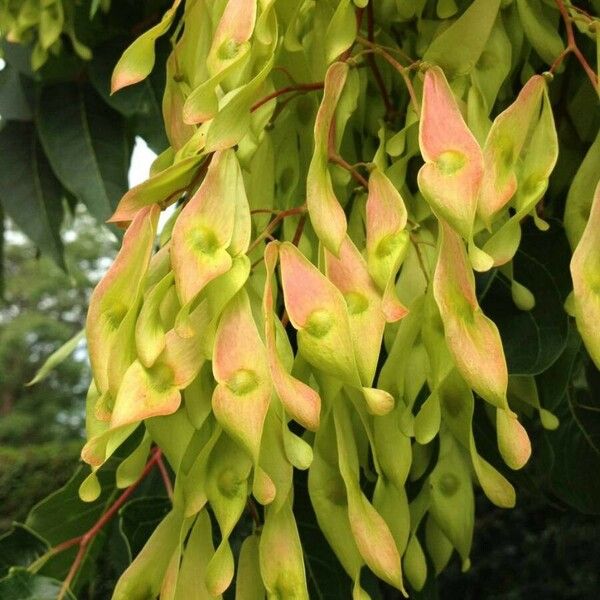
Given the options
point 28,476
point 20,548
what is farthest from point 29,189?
point 28,476

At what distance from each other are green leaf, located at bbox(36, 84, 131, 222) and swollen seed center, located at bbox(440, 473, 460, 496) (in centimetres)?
49

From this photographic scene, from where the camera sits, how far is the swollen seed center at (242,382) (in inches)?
15.1

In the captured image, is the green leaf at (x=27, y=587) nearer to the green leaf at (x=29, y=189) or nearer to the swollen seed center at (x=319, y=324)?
the swollen seed center at (x=319, y=324)

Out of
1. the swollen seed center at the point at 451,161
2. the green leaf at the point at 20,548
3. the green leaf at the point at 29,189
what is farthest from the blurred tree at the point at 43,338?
the swollen seed center at the point at 451,161

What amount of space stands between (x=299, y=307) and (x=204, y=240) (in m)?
0.05

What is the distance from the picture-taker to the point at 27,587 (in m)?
0.60

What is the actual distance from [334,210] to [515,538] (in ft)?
7.50

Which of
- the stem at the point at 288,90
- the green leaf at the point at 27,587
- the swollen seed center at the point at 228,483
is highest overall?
the stem at the point at 288,90

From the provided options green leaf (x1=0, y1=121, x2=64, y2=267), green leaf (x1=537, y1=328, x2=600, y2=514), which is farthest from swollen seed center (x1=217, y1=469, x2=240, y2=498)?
green leaf (x1=0, y1=121, x2=64, y2=267)

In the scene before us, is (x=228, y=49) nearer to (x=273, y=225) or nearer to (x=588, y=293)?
(x=273, y=225)

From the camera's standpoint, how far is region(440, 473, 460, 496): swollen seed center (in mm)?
534

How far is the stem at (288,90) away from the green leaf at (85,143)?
44cm

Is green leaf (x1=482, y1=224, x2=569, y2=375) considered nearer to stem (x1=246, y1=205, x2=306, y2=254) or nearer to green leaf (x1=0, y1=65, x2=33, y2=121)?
stem (x1=246, y1=205, x2=306, y2=254)

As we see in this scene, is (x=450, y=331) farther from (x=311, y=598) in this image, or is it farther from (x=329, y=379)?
(x=311, y=598)
